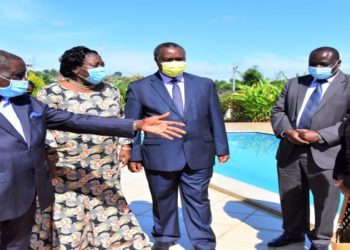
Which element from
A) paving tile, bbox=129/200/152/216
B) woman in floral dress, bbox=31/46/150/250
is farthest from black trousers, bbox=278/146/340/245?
paving tile, bbox=129/200/152/216

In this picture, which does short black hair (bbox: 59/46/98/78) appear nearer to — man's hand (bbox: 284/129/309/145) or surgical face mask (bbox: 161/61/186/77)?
surgical face mask (bbox: 161/61/186/77)

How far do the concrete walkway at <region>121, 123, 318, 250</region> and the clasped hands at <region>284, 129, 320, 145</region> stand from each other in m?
0.96

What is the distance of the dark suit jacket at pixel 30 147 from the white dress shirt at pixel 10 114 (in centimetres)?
2

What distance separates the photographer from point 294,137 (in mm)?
3352

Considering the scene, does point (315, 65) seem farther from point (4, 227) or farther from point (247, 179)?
point (247, 179)

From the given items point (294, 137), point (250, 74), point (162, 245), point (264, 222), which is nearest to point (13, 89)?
point (162, 245)

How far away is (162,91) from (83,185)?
3.09ft

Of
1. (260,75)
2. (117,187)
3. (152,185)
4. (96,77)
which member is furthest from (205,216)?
(260,75)

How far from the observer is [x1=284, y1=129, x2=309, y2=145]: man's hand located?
332 cm

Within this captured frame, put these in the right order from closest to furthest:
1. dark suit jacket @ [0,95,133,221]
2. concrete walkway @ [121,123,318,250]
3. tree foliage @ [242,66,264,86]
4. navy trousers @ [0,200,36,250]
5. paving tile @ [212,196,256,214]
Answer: dark suit jacket @ [0,95,133,221]
navy trousers @ [0,200,36,250]
concrete walkway @ [121,123,318,250]
paving tile @ [212,196,256,214]
tree foliage @ [242,66,264,86]

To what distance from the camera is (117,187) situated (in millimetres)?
3449

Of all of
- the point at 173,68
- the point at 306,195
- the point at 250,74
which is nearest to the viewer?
the point at 173,68

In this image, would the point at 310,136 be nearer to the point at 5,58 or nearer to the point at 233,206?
the point at 233,206

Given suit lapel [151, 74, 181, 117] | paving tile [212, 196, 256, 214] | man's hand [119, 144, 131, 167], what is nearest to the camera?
suit lapel [151, 74, 181, 117]
